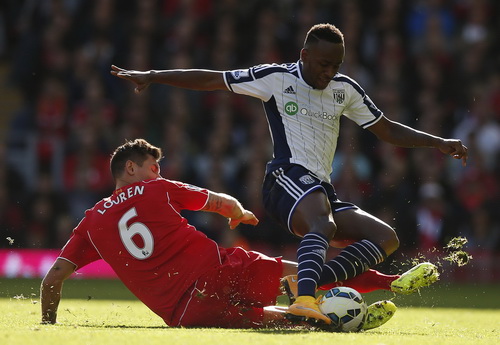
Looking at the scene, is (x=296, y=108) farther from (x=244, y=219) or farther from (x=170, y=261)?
(x=170, y=261)

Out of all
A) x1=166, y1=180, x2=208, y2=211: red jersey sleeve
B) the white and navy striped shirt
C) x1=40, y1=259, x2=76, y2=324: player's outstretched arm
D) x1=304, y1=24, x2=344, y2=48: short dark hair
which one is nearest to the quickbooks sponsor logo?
the white and navy striped shirt

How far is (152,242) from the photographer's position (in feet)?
21.4

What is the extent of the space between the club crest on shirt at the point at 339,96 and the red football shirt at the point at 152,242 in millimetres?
1330

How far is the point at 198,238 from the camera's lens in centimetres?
666

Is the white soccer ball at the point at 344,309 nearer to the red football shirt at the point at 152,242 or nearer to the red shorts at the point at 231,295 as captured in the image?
the red shorts at the point at 231,295

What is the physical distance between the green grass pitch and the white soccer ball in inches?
5.0

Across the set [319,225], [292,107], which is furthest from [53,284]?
[292,107]

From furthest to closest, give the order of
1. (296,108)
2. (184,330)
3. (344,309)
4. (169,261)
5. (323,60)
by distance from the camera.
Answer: (296,108), (323,60), (169,261), (344,309), (184,330)

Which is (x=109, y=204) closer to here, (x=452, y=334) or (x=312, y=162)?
(x=312, y=162)

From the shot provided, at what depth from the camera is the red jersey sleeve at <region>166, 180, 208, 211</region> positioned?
21.9 feet

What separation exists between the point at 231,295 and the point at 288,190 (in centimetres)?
86

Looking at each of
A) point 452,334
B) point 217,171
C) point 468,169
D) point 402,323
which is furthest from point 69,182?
point 452,334

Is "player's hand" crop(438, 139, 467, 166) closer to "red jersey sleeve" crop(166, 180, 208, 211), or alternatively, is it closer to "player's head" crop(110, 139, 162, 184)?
"red jersey sleeve" crop(166, 180, 208, 211)

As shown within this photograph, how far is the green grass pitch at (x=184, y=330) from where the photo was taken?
5.64 metres
